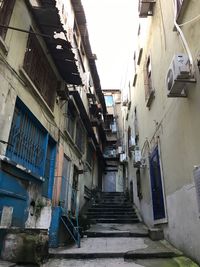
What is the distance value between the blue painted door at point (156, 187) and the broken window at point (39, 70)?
3.77 meters

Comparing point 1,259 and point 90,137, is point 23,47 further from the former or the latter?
point 90,137

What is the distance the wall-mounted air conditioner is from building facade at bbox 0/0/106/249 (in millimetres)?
2989

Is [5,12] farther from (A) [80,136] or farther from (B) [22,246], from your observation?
(A) [80,136]

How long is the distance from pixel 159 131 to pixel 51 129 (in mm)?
3359

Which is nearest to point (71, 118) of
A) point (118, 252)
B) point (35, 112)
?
point (35, 112)

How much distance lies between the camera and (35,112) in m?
6.52

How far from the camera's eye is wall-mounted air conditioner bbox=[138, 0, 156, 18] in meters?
8.27

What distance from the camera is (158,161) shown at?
7492 mm

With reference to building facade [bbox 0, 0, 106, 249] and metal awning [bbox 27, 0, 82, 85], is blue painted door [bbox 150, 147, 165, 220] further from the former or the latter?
metal awning [bbox 27, 0, 82, 85]

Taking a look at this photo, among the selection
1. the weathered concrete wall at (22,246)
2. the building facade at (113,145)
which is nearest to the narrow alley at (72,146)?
the weathered concrete wall at (22,246)

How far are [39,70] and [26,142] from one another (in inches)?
86.9

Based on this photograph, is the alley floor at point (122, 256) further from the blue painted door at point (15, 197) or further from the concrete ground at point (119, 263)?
the blue painted door at point (15, 197)

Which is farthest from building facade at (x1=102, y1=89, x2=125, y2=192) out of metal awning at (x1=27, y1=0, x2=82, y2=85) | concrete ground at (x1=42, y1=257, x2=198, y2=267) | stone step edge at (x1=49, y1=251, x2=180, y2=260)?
concrete ground at (x1=42, y1=257, x2=198, y2=267)

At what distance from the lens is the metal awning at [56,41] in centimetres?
619
